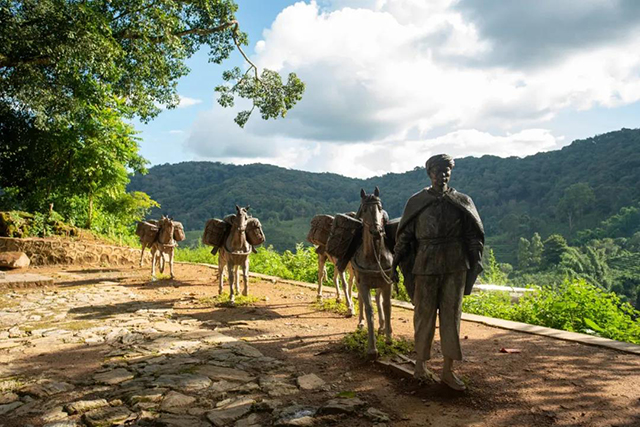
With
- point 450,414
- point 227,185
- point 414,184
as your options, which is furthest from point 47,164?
point 414,184

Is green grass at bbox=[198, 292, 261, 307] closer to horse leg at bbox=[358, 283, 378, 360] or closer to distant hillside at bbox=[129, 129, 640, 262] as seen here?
horse leg at bbox=[358, 283, 378, 360]

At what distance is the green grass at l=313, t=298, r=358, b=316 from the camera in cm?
870

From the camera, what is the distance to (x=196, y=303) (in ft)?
31.4

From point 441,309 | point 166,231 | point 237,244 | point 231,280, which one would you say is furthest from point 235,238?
point 441,309

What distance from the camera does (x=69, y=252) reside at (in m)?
16.3

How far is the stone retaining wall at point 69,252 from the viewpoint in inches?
605

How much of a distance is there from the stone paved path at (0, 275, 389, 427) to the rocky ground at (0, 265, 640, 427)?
0.7 inches

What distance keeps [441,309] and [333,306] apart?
4.94m

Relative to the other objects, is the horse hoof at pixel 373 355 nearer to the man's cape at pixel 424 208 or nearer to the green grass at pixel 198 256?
the man's cape at pixel 424 208

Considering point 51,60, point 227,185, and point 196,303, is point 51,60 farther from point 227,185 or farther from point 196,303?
point 227,185

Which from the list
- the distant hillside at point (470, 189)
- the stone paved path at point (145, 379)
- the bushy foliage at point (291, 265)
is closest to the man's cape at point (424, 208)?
the stone paved path at point (145, 379)

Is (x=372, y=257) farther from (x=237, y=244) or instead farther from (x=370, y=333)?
(x=237, y=244)

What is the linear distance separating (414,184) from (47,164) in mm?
56439

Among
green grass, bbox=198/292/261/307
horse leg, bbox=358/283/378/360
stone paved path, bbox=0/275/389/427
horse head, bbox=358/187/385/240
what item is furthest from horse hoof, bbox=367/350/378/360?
green grass, bbox=198/292/261/307
